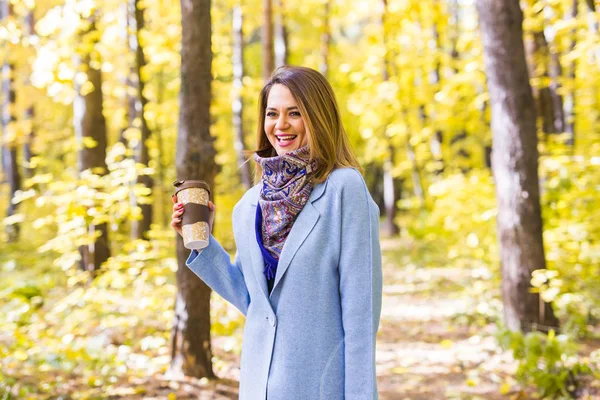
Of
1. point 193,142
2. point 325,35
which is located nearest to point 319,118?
point 193,142

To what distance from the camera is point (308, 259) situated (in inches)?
77.4

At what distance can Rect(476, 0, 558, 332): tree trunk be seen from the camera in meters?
5.59

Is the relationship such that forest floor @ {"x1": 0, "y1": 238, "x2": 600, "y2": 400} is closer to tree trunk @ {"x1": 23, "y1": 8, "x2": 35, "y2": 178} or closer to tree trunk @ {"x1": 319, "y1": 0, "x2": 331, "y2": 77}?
tree trunk @ {"x1": 23, "y1": 8, "x2": 35, "y2": 178}

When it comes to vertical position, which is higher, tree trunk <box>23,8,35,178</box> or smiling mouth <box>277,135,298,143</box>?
tree trunk <box>23,8,35,178</box>

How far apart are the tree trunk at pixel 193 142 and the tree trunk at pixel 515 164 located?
Result: 293cm

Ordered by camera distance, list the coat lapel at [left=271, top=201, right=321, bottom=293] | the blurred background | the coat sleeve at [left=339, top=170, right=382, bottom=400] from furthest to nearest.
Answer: the blurred background, the coat lapel at [left=271, top=201, right=321, bottom=293], the coat sleeve at [left=339, top=170, right=382, bottom=400]

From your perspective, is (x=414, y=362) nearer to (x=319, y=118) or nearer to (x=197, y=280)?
(x=197, y=280)

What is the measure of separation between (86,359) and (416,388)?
2.89 meters

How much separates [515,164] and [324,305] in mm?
4235

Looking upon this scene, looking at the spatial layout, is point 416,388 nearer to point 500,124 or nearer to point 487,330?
point 487,330

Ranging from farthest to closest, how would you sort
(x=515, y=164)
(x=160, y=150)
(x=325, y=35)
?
(x=325, y=35) → (x=160, y=150) → (x=515, y=164)

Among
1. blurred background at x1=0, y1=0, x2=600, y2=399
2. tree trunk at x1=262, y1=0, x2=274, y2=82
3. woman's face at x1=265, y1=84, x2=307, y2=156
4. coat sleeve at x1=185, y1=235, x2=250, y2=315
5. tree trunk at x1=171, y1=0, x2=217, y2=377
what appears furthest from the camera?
tree trunk at x1=262, y1=0, x2=274, y2=82

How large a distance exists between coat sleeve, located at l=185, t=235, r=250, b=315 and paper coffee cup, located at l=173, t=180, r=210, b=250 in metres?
0.10

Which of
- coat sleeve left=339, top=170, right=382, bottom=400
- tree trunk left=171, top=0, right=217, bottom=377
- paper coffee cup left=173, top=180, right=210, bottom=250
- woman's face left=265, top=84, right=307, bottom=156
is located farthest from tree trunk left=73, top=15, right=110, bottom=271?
coat sleeve left=339, top=170, right=382, bottom=400
